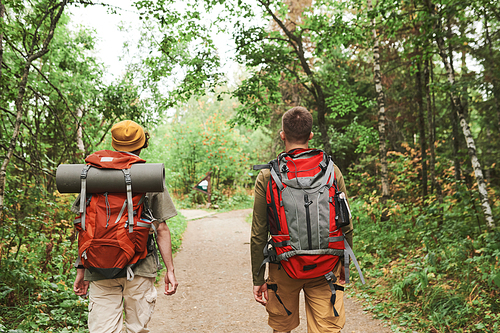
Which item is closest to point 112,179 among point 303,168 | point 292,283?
point 303,168

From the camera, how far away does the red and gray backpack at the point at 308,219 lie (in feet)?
7.22

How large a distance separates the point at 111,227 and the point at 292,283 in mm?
1266

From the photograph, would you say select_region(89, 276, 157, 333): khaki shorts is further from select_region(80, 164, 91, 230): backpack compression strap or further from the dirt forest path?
the dirt forest path

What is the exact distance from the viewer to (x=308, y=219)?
220 cm

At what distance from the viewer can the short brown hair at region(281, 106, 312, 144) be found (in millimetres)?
2418

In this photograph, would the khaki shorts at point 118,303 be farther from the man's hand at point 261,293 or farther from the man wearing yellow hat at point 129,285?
the man's hand at point 261,293

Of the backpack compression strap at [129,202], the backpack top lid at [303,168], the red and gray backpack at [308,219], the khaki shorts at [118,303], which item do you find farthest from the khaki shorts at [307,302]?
the backpack compression strap at [129,202]

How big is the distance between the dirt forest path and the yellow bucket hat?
3.03 meters

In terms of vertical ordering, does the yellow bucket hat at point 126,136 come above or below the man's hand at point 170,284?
above

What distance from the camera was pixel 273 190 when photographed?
7.60 ft

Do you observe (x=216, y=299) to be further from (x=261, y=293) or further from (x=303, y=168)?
(x=303, y=168)

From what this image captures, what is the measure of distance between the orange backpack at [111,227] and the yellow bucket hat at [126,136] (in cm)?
22

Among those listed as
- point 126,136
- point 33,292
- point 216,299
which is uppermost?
point 126,136

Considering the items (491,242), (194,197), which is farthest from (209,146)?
(491,242)
